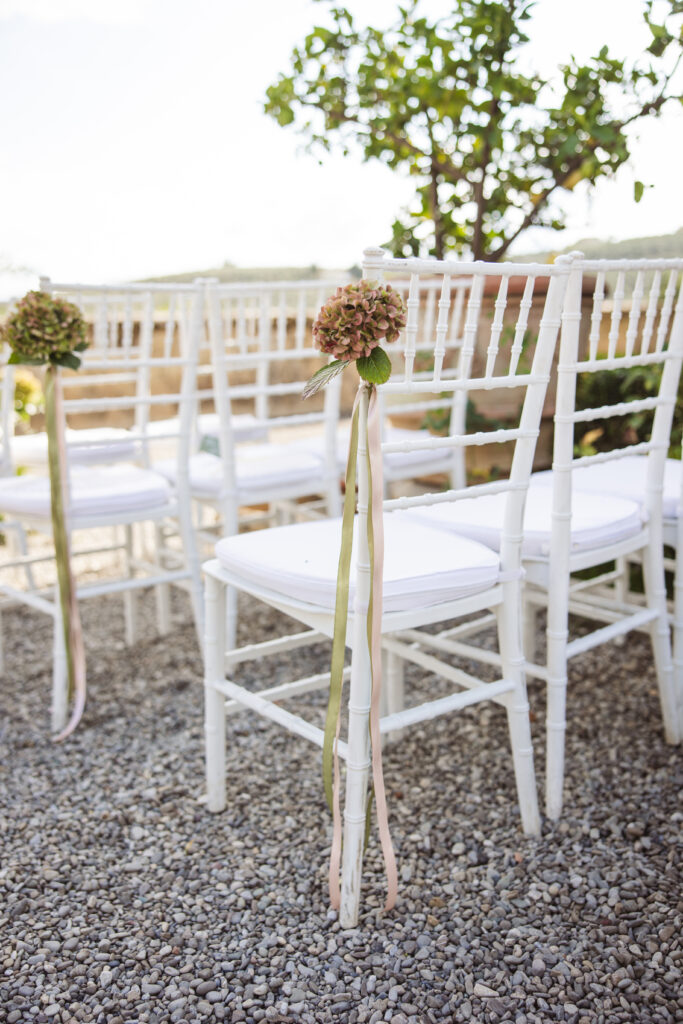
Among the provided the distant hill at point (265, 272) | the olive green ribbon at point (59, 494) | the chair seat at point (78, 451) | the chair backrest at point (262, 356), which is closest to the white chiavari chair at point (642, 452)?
the chair backrest at point (262, 356)

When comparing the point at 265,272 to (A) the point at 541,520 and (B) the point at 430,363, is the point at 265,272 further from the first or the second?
(A) the point at 541,520

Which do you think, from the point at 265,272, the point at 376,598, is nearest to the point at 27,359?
the point at 376,598

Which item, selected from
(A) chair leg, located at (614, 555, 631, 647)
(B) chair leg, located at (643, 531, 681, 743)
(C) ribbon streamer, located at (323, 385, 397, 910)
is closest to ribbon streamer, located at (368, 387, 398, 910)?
(C) ribbon streamer, located at (323, 385, 397, 910)

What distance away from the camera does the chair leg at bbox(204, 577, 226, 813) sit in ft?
5.49

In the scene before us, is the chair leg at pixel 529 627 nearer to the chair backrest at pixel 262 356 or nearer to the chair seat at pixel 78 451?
the chair backrest at pixel 262 356

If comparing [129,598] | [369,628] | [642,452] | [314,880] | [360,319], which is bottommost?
[314,880]

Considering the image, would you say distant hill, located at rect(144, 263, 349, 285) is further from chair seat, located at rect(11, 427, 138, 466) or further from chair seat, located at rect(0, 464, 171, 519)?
chair seat, located at rect(0, 464, 171, 519)

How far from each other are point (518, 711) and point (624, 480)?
0.76m

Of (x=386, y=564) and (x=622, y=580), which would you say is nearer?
(x=386, y=564)

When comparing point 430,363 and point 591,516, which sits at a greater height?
point 430,363

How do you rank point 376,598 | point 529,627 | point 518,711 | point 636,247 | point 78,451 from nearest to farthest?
point 376,598 → point 518,711 → point 529,627 → point 78,451 → point 636,247

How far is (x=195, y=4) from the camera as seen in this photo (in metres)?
4.10

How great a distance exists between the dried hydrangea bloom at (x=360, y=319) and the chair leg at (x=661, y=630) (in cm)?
96

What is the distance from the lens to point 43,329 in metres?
1.95
